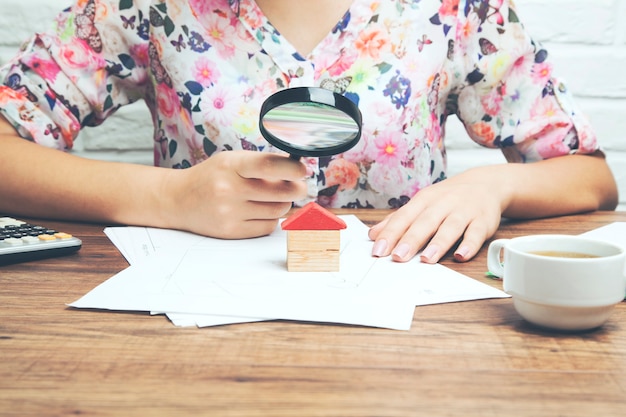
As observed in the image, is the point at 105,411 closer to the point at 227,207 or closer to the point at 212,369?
the point at 212,369

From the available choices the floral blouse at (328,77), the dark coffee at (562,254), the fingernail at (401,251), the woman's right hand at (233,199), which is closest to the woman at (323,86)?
the floral blouse at (328,77)

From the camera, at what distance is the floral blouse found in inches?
42.0

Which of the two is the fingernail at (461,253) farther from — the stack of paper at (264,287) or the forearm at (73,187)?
the forearm at (73,187)

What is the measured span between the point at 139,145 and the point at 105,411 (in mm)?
1025

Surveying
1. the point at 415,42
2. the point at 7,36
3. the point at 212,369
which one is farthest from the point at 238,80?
the point at 212,369

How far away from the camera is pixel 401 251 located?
729 millimetres

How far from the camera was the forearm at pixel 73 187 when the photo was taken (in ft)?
2.93

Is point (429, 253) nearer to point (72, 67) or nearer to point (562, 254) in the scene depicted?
point (562, 254)

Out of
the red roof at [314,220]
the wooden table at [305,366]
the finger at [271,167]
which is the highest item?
the finger at [271,167]

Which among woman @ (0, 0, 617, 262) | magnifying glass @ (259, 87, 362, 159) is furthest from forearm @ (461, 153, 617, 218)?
magnifying glass @ (259, 87, 362, 159)

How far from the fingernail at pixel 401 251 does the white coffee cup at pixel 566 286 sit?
0.18 metres

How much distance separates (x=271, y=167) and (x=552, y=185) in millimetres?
465

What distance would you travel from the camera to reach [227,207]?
810 mm

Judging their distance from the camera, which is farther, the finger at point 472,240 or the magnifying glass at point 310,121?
the finger at point 472,240
